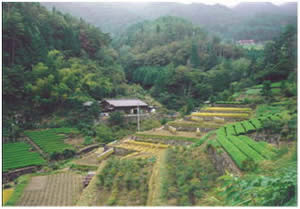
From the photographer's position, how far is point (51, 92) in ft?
56.3

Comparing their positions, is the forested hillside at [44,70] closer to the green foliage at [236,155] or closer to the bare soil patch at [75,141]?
the bare soil patch at [75,141]

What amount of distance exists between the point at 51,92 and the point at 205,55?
76.2 feet

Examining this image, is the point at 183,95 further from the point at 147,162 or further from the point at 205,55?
the point at 147,162

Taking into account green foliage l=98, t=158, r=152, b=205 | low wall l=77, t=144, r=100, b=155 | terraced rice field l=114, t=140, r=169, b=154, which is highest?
green foliage l=98, t=158, r=152, b=205

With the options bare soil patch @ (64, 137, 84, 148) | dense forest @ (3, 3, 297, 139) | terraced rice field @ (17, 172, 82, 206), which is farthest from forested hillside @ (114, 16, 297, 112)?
terraced rice field @ (17, 172, 82, 206)

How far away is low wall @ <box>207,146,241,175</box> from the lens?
5348 mm

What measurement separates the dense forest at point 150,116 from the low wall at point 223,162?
32mm

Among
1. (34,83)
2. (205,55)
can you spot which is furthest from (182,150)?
(205,55)

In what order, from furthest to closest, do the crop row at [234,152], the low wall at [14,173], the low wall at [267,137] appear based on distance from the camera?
1. the low wall at [14,173]
2. the low wall at [267,137]
3. the crop row at [234,152]

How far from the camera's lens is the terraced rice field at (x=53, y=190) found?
20.8 ft

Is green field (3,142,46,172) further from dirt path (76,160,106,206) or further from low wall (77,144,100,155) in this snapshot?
dirt path (76,160,106,206)

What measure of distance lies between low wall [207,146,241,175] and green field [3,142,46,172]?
8933 mm

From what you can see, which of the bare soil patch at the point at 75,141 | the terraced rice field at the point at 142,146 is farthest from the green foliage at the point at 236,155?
the bare soil patch at the point at 75,141

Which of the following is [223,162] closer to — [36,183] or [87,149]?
[36,183]
